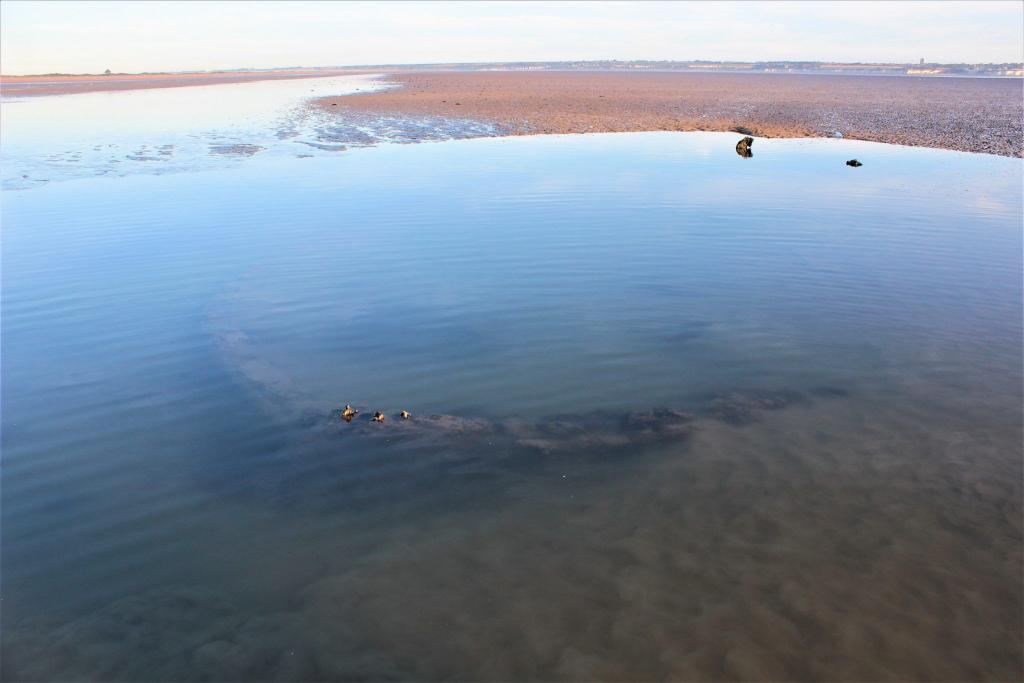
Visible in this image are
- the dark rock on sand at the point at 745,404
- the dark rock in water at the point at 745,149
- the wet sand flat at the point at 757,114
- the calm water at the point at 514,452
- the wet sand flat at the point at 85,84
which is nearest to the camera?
the calm water at the point at 514,452

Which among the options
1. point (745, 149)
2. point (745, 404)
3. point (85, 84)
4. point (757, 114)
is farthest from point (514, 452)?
point (85, 84)

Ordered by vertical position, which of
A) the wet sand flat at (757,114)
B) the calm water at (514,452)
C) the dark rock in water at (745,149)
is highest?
the wet sand flat at (757,114)

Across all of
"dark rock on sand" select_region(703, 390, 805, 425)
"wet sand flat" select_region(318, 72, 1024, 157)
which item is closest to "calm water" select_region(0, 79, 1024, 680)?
"dark rock on sand" select_region(703, 390, 805, 425)

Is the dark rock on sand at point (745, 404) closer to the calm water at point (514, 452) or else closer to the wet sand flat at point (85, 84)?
the calm water at point (514, 452)

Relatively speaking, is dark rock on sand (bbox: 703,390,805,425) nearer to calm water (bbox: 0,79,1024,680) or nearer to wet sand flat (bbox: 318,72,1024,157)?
calm water (bbox: 0,79,1024,680)

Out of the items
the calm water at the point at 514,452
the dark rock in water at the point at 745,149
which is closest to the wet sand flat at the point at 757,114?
the dark rock in water at the point at 745,149

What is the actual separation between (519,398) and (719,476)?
2609mm

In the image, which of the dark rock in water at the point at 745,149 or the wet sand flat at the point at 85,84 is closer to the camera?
the dark rock in water at the point at 745,149

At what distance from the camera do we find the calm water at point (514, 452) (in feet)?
17.4

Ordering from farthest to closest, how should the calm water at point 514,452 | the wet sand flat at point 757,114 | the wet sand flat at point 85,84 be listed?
the wet sand flat at point 85,84 < the wet sand flat at point 757,114 < the calm water at point 514,452

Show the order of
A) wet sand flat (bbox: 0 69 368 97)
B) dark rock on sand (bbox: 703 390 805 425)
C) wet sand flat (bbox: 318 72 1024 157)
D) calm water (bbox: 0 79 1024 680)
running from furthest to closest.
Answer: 1. wet sand flat (bbox: 0 69 368 97)
2. wet sand flat (bbox: 318 72 1024 157)
3. dark rock on sand (bbox: 703 390 805 425)
4. calm water (bbox: 0 79 1024 680)

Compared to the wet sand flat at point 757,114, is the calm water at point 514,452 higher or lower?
lower

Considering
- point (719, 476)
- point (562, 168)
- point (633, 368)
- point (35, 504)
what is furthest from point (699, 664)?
point (562, 168)

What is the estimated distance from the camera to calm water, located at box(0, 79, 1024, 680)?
17.4 ft
